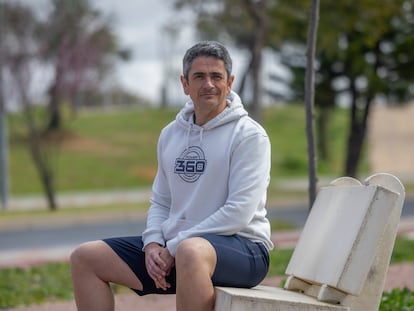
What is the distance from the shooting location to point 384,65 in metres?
19.2

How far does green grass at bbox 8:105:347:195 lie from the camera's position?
2927 cm

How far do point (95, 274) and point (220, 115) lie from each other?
0.90 metres

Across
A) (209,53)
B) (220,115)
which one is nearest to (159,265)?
(220,115)

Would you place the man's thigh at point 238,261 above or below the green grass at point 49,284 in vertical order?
above

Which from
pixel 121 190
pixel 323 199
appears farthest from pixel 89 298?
pixel 121 190

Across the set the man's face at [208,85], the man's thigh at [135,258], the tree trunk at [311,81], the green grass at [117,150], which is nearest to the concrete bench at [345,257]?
the man's thigh at [135,258]

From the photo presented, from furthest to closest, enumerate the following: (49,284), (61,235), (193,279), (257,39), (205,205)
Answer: (257,39)
(61,235)
(49,284)
(205,205)
(193,279)

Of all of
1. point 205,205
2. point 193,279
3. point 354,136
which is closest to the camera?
point 193,279

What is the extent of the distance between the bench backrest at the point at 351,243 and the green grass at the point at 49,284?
1.39m

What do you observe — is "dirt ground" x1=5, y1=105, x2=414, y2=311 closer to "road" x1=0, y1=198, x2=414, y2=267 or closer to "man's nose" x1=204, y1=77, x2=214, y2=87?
"man's nose" x1=204, y1=77, x2=214, y2=87

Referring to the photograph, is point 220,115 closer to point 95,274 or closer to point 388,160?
point 95,274

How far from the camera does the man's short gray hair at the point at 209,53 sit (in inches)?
→ 154

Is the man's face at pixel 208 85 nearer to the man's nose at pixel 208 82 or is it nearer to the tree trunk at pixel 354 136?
the man's nose at pixel 208 82

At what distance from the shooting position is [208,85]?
391 centimetres
